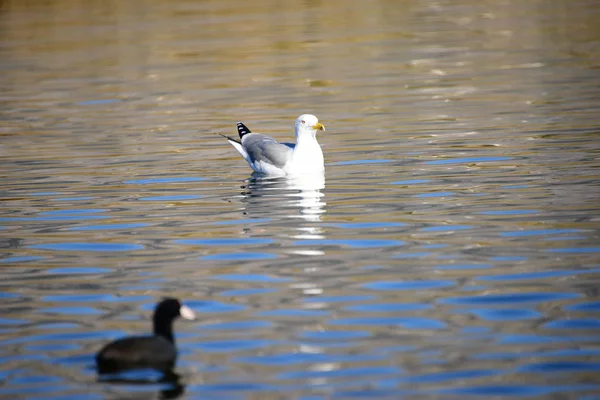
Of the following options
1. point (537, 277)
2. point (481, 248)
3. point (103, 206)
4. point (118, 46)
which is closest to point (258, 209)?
point (103, 206)

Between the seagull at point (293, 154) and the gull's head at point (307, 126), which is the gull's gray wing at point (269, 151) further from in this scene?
the gull's head at point (307, 126)

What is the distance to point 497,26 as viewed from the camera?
36031 mm

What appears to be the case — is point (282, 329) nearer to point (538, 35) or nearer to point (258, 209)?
point (258, 209)

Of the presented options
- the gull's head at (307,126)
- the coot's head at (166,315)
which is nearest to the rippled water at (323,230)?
the coot's head at (166,315)

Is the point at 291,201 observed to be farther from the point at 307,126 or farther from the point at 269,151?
the point at 307,126

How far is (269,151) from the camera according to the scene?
A: 635 inches

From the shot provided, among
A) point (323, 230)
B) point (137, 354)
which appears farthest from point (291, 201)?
point (137, 354)

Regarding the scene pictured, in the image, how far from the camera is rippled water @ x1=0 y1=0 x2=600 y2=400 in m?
8.18

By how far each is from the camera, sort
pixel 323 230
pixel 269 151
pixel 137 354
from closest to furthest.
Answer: pixel 137 354 < pixel 323 230 < pixel 269 151

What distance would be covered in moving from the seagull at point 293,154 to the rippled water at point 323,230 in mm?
283

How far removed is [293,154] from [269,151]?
34 cm

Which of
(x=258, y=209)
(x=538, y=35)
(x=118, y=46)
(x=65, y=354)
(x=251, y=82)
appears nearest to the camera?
(x=65, y=354)

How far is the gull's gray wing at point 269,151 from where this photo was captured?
1614cm

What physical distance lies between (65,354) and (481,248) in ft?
14.6
